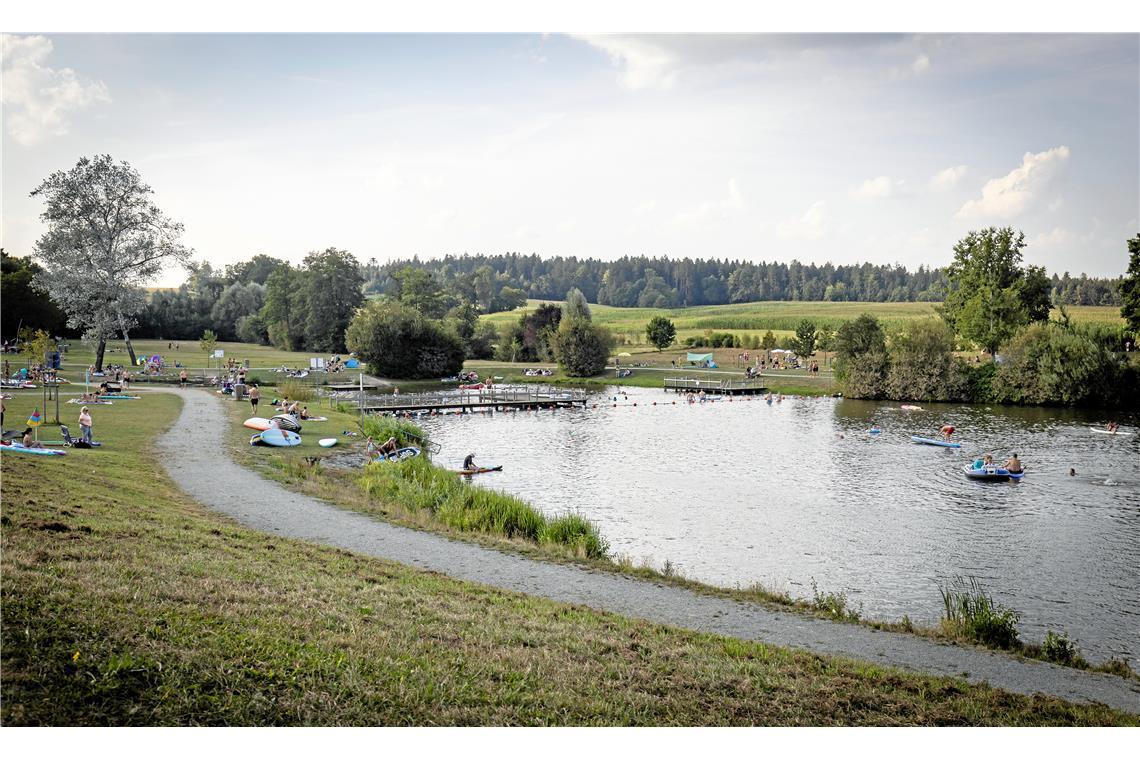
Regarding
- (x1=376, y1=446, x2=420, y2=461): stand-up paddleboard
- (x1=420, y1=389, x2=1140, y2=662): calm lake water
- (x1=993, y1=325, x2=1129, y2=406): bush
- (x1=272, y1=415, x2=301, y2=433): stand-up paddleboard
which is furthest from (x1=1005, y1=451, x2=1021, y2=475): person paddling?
(x1=993, y1=325, x2=1129, y2=406): bush

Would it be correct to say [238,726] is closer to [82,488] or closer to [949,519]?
[82,488]

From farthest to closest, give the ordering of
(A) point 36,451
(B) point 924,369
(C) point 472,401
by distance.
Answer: (B) point 924,369
(C) point 472,401
(A) point 36,451

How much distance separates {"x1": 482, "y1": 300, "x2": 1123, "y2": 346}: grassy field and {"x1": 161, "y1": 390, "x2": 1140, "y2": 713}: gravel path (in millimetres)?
96069

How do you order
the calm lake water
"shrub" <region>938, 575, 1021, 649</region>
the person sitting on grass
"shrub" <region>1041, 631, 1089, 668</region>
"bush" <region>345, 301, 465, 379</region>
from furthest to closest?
"bush" <region>345, 301, 465, 379</region> → the person sitting on grass → the calm lake water → "shrub" <region>938, 575, 1021, 649</region> → "shrub" <region>1041, 631, 1089, 668</region>

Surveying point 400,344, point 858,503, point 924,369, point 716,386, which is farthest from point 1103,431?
point 400,344

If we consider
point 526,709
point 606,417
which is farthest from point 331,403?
point 526,709

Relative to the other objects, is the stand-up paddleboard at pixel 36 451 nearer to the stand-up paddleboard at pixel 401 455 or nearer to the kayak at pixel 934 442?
the stand-up paddleboard at pixel 401 455

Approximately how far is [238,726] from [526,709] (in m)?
2.85

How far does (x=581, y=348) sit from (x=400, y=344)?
19.2m

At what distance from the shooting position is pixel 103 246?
45.0 metres

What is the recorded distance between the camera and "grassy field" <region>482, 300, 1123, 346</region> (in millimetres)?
129500

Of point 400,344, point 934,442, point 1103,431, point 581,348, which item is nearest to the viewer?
point 934,442

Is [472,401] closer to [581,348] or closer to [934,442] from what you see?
[581,348]

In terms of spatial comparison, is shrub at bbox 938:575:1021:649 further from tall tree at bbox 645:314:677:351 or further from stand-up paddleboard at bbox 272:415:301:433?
tall tree at bbox 645:314:677:351
